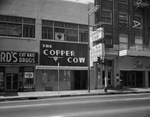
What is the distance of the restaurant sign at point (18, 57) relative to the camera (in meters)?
19.8

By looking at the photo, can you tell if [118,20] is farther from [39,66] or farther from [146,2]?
[39,66]

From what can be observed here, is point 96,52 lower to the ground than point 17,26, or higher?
lower

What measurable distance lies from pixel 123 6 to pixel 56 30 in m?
10.9

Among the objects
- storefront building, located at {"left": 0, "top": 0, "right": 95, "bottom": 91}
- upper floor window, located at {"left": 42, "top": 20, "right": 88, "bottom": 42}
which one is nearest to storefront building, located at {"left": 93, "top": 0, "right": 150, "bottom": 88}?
upper floor window, located at {"left": 42, "top": 20, "right": 88, "bottom": 42}

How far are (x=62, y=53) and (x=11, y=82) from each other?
6662mm

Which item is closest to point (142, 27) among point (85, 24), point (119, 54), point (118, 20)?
point (118, 20)

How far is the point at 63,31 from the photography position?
23.3 meters

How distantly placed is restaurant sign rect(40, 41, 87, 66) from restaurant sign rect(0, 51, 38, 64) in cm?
101

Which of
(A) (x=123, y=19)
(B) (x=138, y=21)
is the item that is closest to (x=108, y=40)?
(A) (x=123, y=19)

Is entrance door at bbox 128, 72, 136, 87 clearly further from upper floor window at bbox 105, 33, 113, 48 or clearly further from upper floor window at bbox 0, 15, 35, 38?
upper floor window at bbox 0, 15, 35, 38

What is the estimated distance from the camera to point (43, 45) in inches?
854

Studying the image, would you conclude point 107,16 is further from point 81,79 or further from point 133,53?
point 81,79

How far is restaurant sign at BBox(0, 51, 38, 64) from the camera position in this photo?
1979 cm

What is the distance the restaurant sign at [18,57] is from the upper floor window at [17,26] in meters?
2.17
